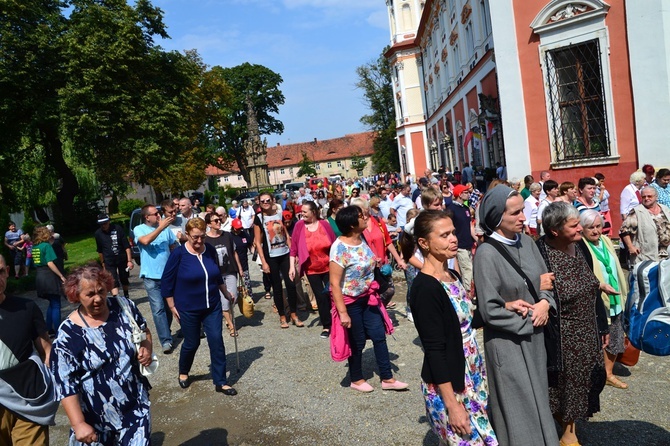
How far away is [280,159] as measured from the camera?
10956 cm

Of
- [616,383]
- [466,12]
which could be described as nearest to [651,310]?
[616,383]

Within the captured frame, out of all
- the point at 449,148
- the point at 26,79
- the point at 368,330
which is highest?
the point at 26,79

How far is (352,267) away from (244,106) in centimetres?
6199

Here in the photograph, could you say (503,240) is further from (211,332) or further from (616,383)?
(211,332)

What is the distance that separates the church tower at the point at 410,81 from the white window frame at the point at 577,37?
33.6m

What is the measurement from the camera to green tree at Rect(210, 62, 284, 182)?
209 ft

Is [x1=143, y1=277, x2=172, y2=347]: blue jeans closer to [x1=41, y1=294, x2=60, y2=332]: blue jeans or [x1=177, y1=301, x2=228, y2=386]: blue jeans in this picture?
[x1=177, y1=301, x2=228, y2=386]: blue jeans

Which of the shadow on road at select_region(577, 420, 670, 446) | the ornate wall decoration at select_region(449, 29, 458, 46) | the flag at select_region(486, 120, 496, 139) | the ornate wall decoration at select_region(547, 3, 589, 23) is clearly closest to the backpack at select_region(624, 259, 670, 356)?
the shadow on road at select_region(577, 420, 670, 446)

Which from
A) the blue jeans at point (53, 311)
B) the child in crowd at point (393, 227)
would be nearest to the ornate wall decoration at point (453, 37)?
the child in crowd at point (393, 227)

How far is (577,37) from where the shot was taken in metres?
13.1

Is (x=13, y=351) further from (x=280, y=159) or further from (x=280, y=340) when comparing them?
(x=280, y=159)

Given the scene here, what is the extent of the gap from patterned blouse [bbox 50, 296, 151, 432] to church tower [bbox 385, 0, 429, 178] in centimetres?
4460

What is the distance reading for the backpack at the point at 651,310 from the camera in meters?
3.22

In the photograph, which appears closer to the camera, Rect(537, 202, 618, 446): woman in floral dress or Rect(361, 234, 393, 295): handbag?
Rect(537, 202, 618, 446): woman in floral dress
